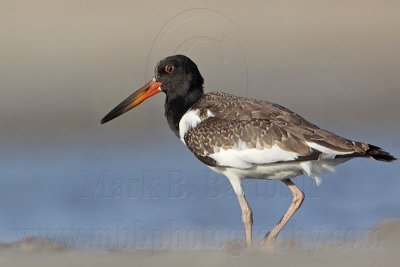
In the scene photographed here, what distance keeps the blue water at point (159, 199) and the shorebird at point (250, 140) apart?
89cm

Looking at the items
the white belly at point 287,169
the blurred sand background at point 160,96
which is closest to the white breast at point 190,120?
the white belly at point 287,169

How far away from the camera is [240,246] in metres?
10.5

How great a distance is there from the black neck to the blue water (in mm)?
1189

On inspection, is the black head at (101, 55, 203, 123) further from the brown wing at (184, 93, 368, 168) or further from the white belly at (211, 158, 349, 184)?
the white belly at (211, 158, 349, 184)

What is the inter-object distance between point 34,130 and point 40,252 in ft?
31.2


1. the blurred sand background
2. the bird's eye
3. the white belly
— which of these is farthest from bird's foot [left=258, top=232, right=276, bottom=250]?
the blurred sand background

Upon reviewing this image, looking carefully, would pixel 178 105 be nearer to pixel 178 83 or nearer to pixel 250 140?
pixel 178 83

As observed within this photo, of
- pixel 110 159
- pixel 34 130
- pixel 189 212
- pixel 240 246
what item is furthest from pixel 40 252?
pixel 34 130

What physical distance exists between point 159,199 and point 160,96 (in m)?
2.16

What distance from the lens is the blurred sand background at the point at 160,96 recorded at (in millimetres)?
14453

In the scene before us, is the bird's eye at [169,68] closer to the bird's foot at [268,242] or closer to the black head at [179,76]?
the black head at [179,76]

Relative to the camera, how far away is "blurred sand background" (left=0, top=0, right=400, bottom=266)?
14.5 meters

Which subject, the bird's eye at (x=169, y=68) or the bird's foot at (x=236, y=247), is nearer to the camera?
the bird's foot at (x=236, y=247)

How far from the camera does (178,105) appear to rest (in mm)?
11562
